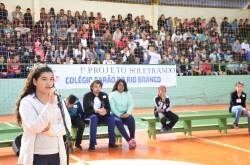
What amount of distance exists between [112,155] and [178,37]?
36.5ft

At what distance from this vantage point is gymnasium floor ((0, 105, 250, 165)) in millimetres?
6344

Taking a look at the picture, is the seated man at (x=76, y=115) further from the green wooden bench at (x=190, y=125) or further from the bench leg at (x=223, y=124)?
the bench leg at (x=223, y=124)

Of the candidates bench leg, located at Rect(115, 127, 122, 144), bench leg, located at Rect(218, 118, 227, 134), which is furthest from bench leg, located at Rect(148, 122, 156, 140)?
bench leg, located at Rect(218, 118, 227, 134)

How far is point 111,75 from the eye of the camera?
490 inches

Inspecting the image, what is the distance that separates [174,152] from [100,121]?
63.2 inches

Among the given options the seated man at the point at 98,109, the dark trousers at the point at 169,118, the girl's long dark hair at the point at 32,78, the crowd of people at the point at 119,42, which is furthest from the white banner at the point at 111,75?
the girl's long dark hair at the point at 32,78

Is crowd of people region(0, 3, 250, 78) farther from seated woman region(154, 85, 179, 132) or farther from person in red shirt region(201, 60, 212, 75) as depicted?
seated woman region(154, 85, 179, 132)

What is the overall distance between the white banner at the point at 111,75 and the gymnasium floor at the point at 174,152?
144 inches

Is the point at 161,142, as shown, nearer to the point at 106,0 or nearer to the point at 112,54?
the point at 112,54

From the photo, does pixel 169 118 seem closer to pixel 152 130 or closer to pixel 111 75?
pixel 152 130

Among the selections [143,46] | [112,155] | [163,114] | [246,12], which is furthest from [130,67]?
[246,12]

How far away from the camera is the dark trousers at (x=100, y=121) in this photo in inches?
292

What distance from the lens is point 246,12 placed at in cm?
2058

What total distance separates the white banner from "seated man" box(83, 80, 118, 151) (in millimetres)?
3732
